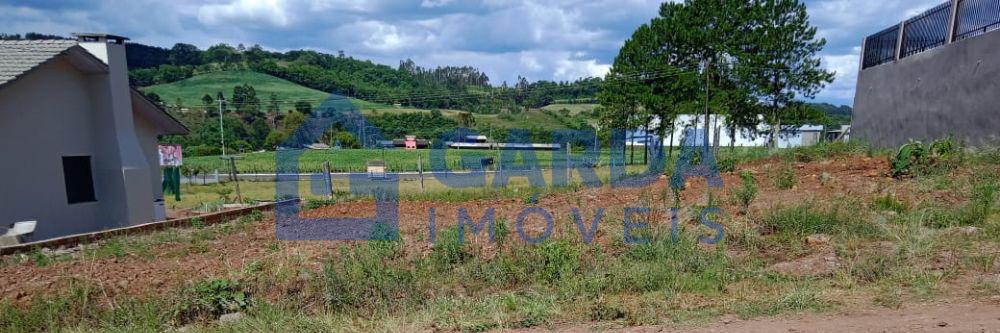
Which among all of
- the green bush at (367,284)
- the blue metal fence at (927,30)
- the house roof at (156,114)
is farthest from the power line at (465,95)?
the green bush at (367,284)

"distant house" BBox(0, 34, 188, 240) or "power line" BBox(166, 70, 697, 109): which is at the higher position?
"power line" BBox(166, 70, 697, 109)

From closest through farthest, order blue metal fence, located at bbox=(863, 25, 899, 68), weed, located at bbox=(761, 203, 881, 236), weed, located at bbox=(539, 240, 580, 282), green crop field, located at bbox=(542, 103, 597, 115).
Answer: weed, located at bbox=(539, 240, 580, 282) < weed, located at bbox=(761, 203, 881, 236) < blue metal fence, located at bbox=(863, 25, 899, 68) < green crop field, located at bbox=(542, 103, 597, 115)

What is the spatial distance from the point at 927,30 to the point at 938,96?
1975 millimetres

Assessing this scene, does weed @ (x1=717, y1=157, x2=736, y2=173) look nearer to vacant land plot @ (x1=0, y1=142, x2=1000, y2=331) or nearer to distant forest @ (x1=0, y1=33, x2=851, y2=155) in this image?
vacant land plot @ (x1=0, y1=142, x2=1000, y2=331)

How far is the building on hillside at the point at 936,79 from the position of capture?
925 cm

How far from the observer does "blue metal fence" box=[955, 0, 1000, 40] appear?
9.29 m

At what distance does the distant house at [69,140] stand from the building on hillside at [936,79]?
16.5 metres

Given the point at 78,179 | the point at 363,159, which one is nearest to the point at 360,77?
the point at 363,159

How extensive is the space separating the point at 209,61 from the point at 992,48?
114967mm

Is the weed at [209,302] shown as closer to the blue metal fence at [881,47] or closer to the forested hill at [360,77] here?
the blue metal fence at [881,47]

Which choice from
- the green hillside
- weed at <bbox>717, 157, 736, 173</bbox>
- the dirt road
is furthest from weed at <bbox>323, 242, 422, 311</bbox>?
the green hillside

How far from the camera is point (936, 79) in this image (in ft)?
34.9

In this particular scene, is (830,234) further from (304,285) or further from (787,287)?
(304,285)

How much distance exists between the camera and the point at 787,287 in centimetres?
480
